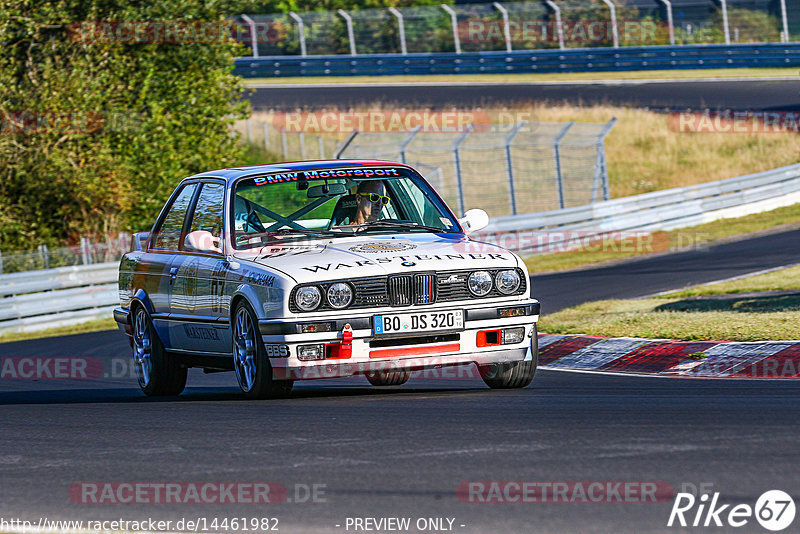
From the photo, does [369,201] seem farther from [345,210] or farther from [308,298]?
[308,298]

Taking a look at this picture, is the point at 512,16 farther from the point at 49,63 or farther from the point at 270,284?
the point at 270,284

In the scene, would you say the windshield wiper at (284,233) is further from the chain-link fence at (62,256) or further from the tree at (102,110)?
the tree at (102,110)

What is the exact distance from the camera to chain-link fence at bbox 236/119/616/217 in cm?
2870

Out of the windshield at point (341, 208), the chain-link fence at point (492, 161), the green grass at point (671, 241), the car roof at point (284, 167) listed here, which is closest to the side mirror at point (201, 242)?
the windshield at point (341, 208)

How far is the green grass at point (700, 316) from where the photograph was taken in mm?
11094

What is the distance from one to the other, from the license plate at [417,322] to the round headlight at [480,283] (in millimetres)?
226

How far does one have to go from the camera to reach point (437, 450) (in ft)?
20.0

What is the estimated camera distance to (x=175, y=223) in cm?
1031

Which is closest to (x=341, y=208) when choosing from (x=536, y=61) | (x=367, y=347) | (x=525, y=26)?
(x=367, y=347)

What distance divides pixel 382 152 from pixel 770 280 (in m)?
11.0

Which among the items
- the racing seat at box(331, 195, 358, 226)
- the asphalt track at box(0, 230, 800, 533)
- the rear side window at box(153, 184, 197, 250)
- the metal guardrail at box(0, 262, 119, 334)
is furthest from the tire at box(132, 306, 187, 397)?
the metal guardrail at box(0, 262, 119, 334)

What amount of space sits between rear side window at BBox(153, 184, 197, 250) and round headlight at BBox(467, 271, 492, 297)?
273 centimetres

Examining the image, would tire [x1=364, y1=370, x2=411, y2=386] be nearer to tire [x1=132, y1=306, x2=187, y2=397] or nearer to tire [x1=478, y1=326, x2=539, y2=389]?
tire [x1=478, y1=326, x2=539, y2=389]

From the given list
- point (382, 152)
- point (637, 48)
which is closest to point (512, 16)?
point (637, 48)
